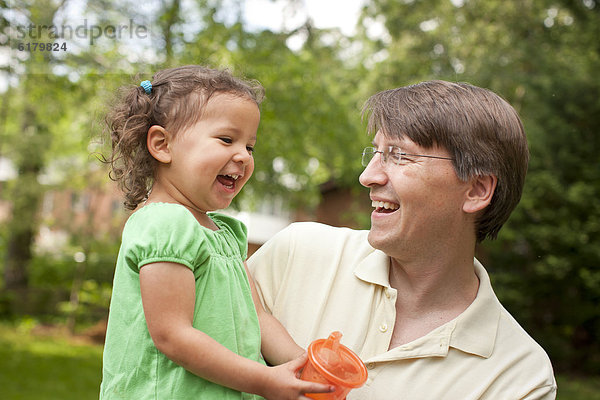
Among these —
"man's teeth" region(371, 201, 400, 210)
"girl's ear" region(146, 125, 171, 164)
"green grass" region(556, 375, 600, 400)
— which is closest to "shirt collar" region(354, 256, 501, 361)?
"man's teeth" region(371, 201, 400, 210)

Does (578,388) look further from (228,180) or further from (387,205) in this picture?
(228,180)

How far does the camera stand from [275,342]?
2.29 metres

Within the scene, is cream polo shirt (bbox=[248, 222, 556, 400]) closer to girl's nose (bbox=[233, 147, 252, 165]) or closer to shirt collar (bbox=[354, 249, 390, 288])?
shirt collar (bbox=[354, 249, 390, 288])

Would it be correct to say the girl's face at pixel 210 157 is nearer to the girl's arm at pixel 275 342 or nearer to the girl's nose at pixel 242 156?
the girl's nose at pixel 242 156

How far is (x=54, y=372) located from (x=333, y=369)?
11870mm

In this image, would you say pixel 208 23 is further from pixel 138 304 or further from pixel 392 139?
pixel 138 304

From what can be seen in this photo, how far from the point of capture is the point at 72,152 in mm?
18984

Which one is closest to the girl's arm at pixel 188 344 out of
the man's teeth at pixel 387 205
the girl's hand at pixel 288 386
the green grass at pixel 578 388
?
the girl's hand at pixel 288 386

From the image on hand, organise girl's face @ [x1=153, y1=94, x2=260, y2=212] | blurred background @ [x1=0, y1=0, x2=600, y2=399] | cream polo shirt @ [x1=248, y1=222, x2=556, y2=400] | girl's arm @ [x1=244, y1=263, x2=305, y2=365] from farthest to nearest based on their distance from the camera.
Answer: blurred background @ [x1=0, y1=0, x2=600, y2=399] → cream polo shirt @ [x1=248, y1=222, x2=556, y2=400] → girl's arm @ [x1=244, y1=263, x2=305, y2=365] → girl's face @ [x1=153, y1=94, x2=260, y2=212]

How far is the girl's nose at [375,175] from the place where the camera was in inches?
100

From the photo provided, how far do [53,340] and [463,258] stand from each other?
1541 centimetres

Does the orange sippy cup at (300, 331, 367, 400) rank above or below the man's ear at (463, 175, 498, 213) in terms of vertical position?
below

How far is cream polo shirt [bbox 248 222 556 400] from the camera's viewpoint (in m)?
2.36

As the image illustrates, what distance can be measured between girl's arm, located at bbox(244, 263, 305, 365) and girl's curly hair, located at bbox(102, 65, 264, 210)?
1.99ft
